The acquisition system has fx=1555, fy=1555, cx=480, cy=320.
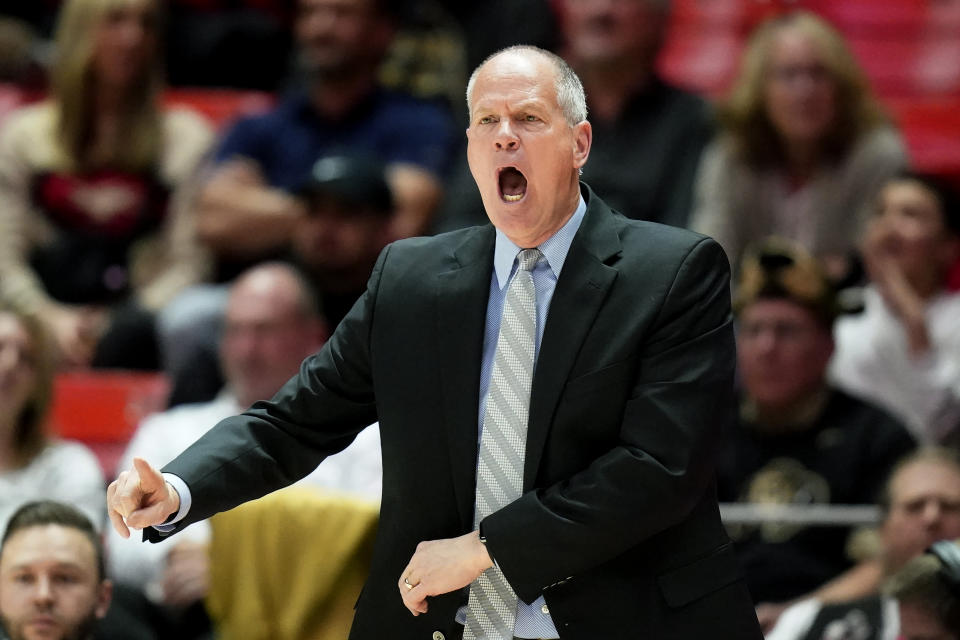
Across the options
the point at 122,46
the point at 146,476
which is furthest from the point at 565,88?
the point at 122,46

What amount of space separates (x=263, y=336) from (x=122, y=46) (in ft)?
5.13

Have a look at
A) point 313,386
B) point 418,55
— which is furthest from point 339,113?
point 313,386

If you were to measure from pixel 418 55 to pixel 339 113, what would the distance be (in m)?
A: 0.56

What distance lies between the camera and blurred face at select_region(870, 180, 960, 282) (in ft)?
16.0

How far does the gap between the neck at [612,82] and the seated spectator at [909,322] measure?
86 cm

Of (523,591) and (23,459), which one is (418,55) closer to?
(23,459)

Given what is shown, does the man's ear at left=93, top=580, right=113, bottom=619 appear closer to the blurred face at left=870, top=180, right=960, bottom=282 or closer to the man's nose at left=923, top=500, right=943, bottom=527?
the man's nose at left=923, top=500, right=943, bottom=527

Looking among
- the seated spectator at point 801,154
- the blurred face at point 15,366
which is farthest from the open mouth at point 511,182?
the seated spectator at point 801,154

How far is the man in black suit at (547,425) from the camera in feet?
7.07

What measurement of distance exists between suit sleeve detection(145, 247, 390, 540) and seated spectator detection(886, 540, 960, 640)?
1346 mm

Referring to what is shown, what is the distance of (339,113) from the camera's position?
5383mm

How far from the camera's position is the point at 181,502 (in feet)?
7.39

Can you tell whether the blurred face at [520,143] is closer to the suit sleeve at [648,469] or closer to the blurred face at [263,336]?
the suit sleeve at [648,469]

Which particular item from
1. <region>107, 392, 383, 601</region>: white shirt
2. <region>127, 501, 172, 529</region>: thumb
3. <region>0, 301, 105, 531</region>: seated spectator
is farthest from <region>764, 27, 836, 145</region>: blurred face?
<region>127, 501, 172, 529</region>: thumb
